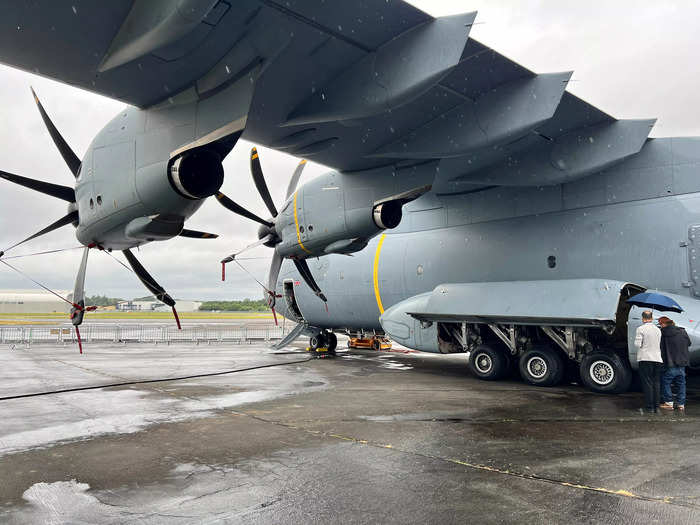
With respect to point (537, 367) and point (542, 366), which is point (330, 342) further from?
point (542, 366)

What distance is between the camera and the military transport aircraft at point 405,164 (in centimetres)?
664

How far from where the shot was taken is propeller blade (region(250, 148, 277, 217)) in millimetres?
13449

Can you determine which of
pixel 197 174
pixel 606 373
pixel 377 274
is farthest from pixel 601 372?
pixel 197 174

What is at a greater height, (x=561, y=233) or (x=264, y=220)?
(x=264, y=220)

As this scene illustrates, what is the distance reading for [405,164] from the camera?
11328mm

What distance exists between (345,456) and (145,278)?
24.2 feet

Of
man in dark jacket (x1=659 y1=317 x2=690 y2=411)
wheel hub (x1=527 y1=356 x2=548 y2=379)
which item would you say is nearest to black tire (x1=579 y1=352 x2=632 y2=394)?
wheel hub (x1=527 y1=356 x2=548 y2=379)

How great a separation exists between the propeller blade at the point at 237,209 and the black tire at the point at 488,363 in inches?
246

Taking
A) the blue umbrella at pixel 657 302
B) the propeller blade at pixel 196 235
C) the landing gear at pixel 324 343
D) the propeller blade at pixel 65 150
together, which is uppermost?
the propeller blade at pixel 65 150

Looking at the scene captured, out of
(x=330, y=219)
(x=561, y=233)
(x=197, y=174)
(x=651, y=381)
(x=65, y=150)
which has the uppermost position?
(x=65, y=150)

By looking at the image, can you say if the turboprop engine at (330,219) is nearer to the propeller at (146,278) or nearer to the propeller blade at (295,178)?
the propeller blade at (295,178)

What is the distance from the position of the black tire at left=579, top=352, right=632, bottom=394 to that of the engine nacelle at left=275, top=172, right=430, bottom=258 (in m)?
4.73

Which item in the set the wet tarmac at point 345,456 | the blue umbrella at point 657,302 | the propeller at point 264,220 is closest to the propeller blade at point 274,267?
the propeller at point 264,220

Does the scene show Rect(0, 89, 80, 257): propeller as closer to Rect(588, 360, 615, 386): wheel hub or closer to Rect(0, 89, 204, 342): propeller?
Rect(0, 89, 204, 342): propeller
